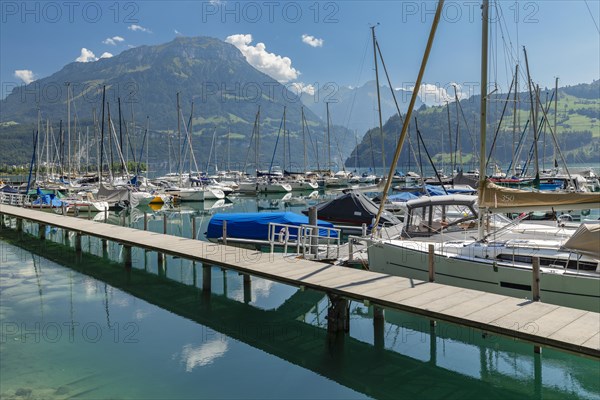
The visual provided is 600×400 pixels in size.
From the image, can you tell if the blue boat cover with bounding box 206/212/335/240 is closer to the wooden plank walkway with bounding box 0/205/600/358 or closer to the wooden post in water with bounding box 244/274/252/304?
the wooden plank walkway with bounding box 0/205/600/358

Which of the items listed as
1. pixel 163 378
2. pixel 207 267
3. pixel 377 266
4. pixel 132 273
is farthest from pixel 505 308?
pixel 132 273

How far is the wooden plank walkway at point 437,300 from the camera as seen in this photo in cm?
943

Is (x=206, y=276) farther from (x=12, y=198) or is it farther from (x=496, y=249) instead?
(x=12, y=198)

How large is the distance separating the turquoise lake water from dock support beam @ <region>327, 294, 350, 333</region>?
0.91ft

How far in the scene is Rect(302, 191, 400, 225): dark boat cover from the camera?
3148 centimetres

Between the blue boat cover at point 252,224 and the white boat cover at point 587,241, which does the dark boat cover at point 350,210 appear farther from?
the white boat cover at point 587,241

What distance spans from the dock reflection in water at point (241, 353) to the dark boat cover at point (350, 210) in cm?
1351

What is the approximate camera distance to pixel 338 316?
44.8ft

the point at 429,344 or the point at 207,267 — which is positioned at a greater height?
the point at 207,267

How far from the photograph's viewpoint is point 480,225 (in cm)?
1567

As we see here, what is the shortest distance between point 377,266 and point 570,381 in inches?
272

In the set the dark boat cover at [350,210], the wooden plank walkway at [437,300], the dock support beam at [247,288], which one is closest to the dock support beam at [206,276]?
the wooden plank walkway at [437,300]

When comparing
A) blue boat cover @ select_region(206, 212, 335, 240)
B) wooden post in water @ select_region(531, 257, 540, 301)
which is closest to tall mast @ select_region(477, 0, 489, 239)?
wooden post in water @ select_region(531, 257, 540, 301)

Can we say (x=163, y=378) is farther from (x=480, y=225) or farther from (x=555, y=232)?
(x=555, y=232)
